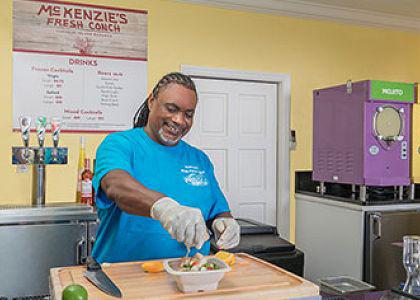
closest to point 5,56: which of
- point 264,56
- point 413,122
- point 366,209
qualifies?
point 264,56

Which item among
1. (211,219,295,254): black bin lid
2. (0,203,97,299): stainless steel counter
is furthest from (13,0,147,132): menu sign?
(211,219,295,254): black bin lid

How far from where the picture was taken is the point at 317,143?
12.2ft

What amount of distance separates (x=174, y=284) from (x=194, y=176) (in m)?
0.46

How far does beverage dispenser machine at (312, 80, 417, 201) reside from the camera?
3150 millimetres

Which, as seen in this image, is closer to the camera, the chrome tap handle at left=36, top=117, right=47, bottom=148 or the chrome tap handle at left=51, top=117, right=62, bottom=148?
the chrome tap handle at left=36, top=117, right=47, bottom=148

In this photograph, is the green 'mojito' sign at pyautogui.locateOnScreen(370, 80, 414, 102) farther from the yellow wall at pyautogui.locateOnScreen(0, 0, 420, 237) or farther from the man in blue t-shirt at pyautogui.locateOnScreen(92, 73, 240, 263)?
the man in blue t-shirt at pyautogui.locateOnScreen(92, 73, 240, 263)

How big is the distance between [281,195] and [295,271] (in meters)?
1.14

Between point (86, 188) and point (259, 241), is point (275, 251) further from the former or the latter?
point (86, 188)

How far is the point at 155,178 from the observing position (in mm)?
1556

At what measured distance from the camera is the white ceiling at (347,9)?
143 inches

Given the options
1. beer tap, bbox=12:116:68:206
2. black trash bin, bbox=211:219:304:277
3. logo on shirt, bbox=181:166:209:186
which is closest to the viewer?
A: logo on shirt, bbox=181:166:209:186

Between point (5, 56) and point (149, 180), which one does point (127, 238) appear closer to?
point (149, 180)

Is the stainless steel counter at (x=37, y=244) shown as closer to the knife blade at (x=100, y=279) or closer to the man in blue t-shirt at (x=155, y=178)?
the man in blue t-shirt at (x=155, y=178)

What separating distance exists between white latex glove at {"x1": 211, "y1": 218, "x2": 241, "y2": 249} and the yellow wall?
6.17 ft
